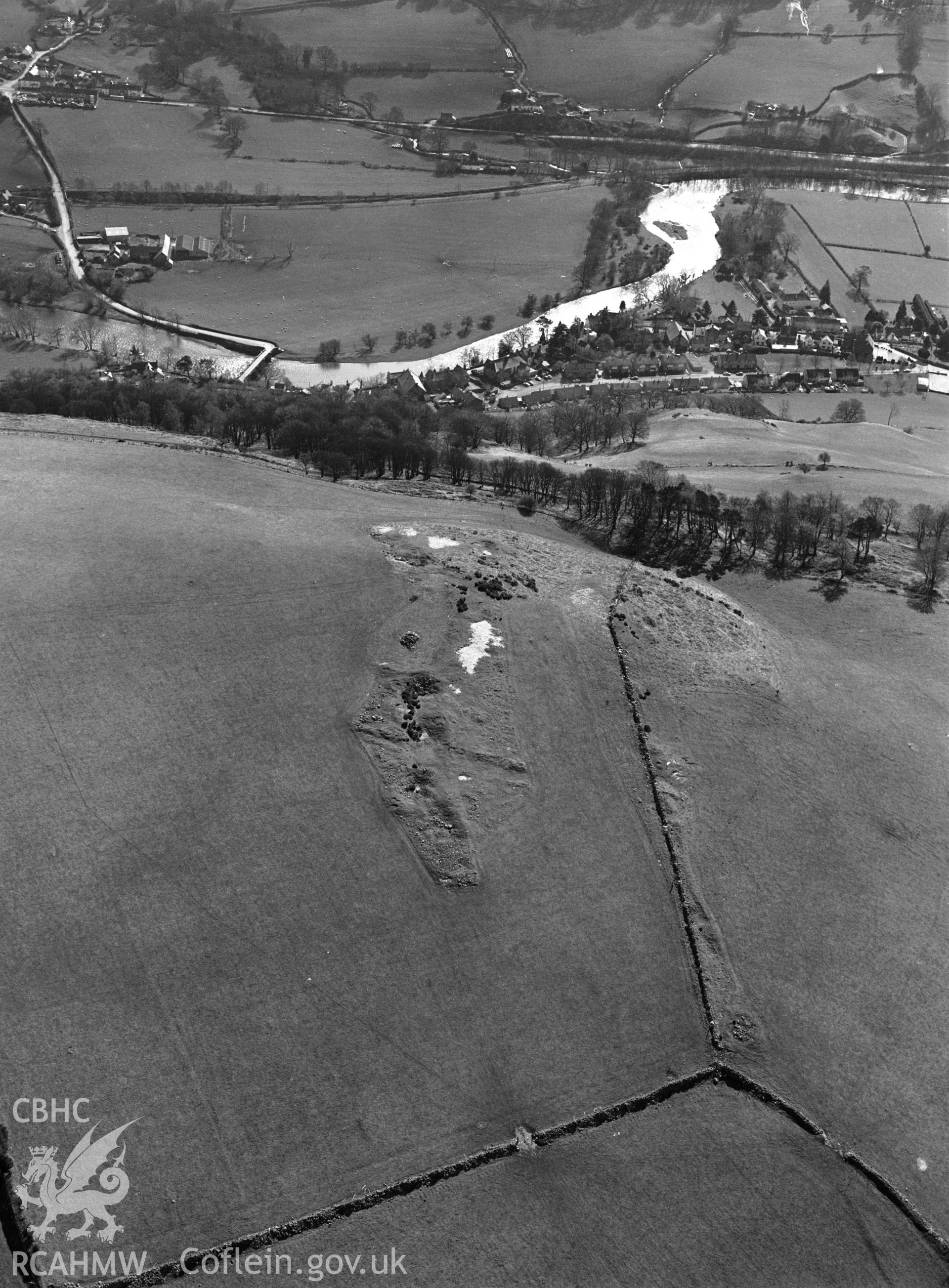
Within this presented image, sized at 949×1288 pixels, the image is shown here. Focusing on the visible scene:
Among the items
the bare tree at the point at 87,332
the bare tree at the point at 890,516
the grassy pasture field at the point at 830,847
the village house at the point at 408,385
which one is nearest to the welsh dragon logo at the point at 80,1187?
the grassy pasture field at the point at 830,847

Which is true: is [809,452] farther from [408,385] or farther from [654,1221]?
[654,1221]

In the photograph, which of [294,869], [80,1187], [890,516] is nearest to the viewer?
[80,1187]

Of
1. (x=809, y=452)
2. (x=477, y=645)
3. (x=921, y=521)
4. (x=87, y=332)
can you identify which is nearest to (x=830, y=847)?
(x=477, y=645)

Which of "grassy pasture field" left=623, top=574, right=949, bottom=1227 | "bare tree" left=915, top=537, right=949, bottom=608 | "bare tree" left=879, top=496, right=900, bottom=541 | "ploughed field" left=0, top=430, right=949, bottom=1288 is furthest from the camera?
"bare tree" left=879, top=496, right=900, bottom=541

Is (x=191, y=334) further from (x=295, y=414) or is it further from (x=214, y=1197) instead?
(x=214, y=1197)

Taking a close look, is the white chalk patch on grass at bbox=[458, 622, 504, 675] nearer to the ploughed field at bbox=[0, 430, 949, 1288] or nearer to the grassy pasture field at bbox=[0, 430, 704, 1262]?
the ploughed field at bbox=[0, 430, 949, 1288]

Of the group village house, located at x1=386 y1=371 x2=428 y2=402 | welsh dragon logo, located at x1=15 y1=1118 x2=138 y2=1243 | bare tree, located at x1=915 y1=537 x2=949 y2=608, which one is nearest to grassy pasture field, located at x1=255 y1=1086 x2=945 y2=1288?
welsh dragon logo, located at x1=15 y1=1118 x2=138 y2=1243

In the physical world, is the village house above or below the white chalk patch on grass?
above

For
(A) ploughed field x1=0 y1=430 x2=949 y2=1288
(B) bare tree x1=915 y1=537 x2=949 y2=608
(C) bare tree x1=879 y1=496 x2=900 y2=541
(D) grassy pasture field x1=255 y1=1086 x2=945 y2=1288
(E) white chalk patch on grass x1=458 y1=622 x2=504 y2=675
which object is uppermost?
(C) bare tree x1=879 y1=496 x2=900 y2=541
